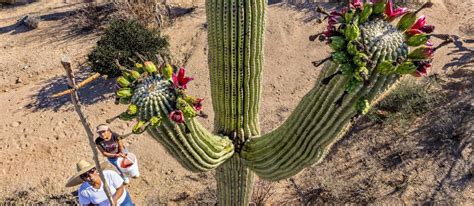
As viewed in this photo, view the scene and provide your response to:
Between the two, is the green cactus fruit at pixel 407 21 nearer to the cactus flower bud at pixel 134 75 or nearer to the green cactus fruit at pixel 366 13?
the green cactus fruit at pixel 366 13

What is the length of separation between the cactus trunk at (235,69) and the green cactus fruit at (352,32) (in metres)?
1.01

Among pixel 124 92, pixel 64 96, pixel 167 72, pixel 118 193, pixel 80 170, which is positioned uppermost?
pixel 167 72

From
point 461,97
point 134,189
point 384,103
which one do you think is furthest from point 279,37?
point 134,189

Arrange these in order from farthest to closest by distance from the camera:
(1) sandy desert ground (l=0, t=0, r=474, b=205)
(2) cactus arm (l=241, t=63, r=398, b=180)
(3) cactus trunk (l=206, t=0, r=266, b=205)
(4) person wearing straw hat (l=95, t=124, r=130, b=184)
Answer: (1) sandy desert ground (l=0, t=0, r=474, b=205)
(4) person wearing straw hat (l=95, t=124, r=130, b=184)
(3) cactus trunk (l=206, t=0, r=266, b=205)
(2) cactus arm (l=241, t=63, r=398, b=180)

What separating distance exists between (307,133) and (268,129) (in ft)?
13.3

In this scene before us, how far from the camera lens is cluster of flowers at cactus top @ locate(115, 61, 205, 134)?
334 cm

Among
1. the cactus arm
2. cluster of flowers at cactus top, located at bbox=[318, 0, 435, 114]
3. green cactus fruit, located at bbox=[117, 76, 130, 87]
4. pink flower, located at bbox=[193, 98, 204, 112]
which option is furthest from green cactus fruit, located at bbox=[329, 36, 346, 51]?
green cactus fruit, located at bbox=[117, 76, 130, 87]

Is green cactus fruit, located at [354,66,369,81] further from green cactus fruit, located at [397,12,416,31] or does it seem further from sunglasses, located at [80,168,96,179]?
sunglasses, located at [80,168,96,179]

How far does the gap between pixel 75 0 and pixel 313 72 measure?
6353 millimetres

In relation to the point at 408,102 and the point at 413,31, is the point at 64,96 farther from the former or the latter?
the point at 413,31

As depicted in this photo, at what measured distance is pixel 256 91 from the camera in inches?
169

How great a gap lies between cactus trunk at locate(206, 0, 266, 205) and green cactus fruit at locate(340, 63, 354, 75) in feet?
3.57

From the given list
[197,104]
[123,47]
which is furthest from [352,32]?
[123,47]

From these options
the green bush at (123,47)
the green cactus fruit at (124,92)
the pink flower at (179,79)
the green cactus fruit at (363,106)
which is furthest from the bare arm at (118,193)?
the green bush at (123,47)
